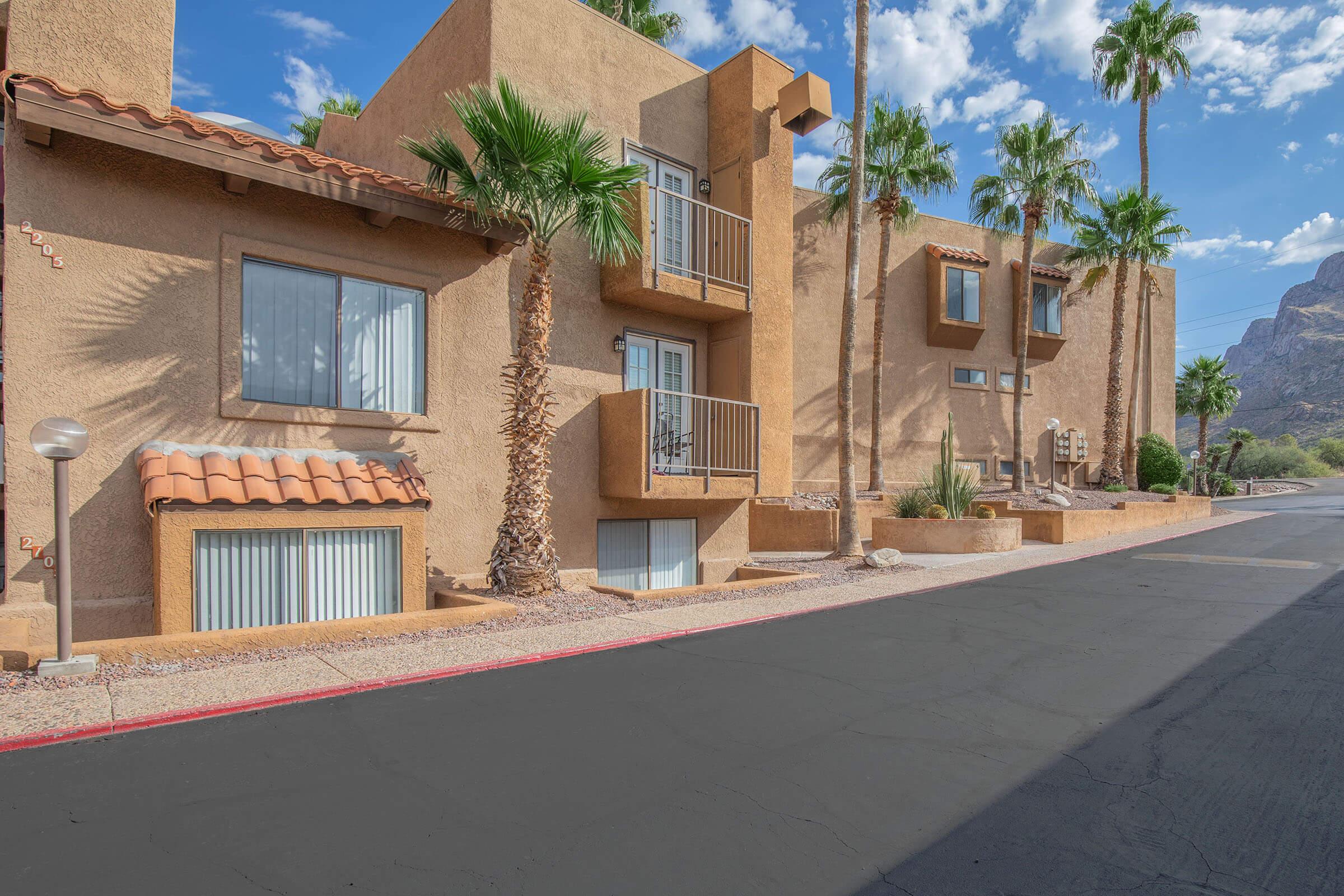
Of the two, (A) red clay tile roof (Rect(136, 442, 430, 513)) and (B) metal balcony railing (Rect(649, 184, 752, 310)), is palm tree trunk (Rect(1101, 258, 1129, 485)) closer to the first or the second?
(B) metal balcony railing (Rect(649, 184, 752, 310))

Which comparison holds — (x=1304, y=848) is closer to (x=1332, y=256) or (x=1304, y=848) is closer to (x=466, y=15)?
(x=466, y=15)

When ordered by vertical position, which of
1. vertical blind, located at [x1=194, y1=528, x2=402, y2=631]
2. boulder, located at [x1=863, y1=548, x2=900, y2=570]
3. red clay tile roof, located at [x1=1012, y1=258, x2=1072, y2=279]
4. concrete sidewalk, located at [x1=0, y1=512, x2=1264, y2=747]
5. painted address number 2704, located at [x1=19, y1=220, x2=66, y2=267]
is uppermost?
red clay tile roof, located at [x1=1012, y1=258, x2=1072, y2=279]

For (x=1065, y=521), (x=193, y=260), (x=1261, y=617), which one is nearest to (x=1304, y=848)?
(x=1261, y=617)

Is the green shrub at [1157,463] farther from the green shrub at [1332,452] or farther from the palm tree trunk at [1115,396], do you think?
the green shrub at [1332,452]

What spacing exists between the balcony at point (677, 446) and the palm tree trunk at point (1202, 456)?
31.3 m

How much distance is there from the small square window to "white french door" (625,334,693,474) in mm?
16059

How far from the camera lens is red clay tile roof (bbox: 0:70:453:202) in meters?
7.40

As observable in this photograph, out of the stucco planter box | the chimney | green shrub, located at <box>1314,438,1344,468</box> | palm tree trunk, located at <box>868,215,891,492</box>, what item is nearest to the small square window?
palm tree trunk, located at <box>868,215,891,492</box>

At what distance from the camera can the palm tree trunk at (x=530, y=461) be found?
383 inches

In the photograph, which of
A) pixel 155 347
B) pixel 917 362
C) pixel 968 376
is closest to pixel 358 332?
pixel 155 347

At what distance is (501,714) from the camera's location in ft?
17.3

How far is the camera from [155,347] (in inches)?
327

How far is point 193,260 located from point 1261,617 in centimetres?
1246

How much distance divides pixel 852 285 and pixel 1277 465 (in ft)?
194
